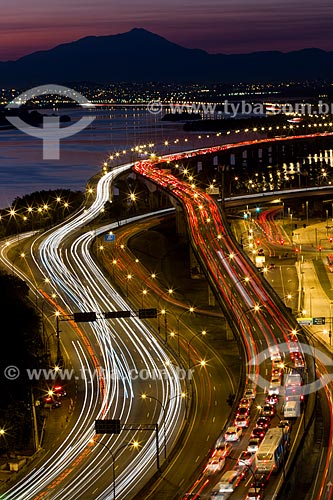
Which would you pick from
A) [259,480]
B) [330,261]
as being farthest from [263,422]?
[330,261]

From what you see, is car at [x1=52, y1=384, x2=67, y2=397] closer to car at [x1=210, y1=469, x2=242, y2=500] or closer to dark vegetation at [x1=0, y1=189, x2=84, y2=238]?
car at [x1=210, y1=469, x2=242, y2=500]

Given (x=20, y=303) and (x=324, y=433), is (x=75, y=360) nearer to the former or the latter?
(x=20, y=303)

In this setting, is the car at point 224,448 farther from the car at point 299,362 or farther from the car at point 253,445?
the car at point 299,362

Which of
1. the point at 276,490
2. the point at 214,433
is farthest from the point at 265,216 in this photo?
the point at 276,490

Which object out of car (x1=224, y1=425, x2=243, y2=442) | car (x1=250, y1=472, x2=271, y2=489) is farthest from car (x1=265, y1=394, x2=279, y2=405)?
car (x1=250, y1=472, x2=271, y2=489)

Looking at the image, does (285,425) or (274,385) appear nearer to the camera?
(285,425)

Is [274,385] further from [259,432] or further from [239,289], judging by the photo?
[239,289]
